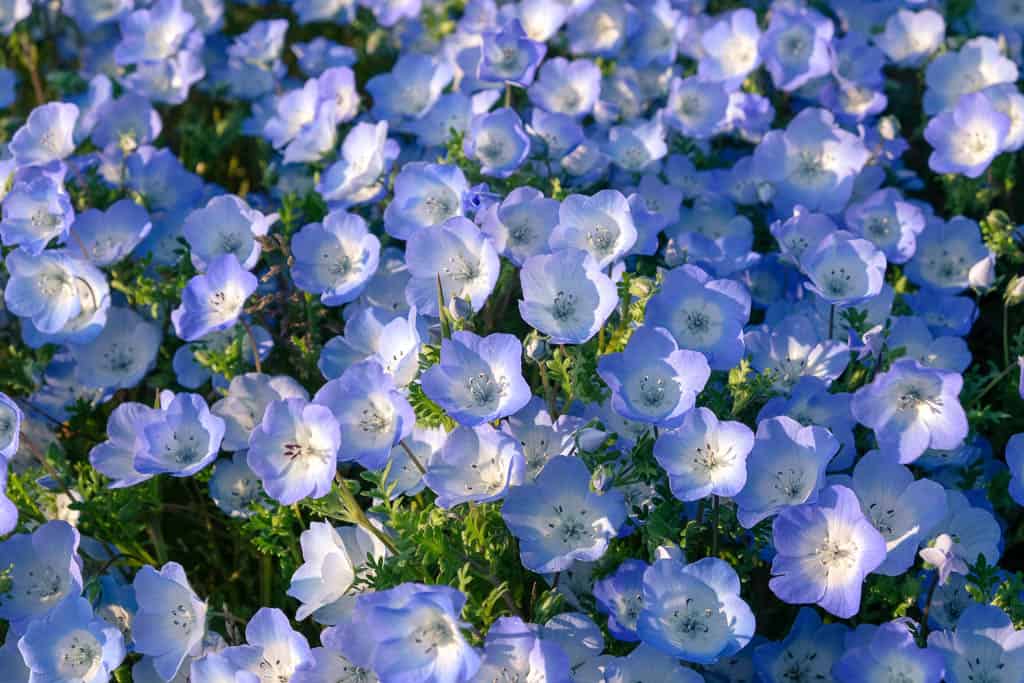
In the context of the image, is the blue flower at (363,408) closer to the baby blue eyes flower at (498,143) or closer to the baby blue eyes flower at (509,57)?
the baby blue eyes flower at (498,143)

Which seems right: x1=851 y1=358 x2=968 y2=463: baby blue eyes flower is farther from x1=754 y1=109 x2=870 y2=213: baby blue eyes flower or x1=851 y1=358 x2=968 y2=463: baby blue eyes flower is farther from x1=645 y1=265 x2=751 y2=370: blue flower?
x1=754 y1=109 x2=870 y2=213: baby blue eyes flower

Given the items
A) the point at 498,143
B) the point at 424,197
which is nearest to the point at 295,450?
the point at 424,197

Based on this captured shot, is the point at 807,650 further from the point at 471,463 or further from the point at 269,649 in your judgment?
the point at 269,649

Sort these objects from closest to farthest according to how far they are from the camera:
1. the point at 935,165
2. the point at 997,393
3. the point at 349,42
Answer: the point at 997,393 → the point at 935,165 → the point at 349,42

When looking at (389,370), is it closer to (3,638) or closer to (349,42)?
(3,638)

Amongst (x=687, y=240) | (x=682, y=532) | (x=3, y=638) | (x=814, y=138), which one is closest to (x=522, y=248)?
(x=687, y=240)

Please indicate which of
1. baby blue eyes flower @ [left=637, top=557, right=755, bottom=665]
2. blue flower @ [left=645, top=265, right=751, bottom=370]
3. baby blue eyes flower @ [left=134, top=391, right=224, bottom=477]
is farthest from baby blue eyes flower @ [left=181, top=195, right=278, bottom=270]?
baby blue eyes flower @ [left=637, top=557, right=755, bottom=665]
